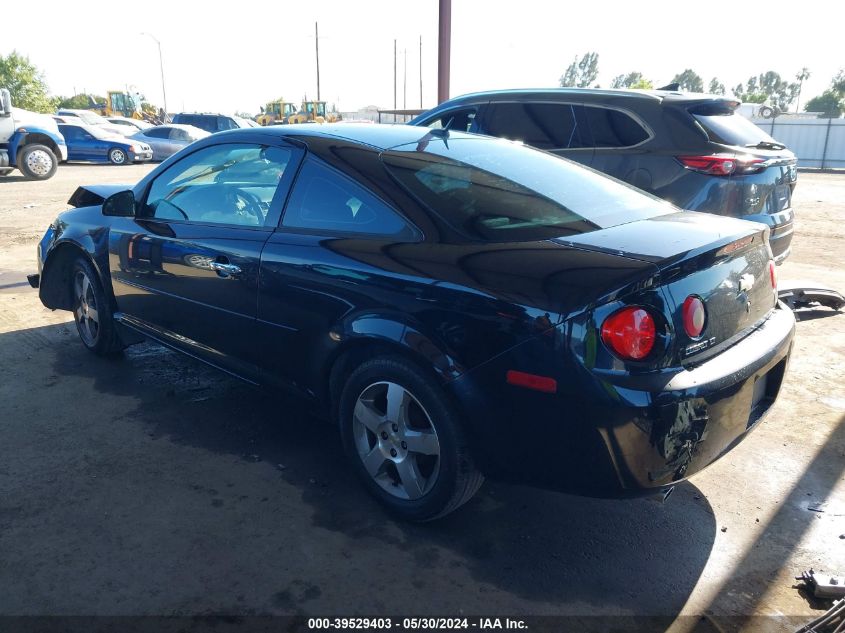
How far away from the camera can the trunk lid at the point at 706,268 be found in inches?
91.4

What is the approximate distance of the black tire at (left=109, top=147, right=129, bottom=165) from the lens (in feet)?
72.7

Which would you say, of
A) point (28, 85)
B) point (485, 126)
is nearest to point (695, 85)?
point (28, 85)

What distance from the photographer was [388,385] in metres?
2.76

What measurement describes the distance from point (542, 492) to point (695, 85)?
121m

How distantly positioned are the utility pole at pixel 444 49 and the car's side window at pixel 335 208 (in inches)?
250

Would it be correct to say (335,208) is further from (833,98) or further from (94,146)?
(833,98)

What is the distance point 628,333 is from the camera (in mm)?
2215

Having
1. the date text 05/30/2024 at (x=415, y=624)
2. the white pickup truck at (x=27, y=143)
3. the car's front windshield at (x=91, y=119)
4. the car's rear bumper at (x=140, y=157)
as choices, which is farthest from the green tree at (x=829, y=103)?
the date text 05/30/2024 at (x=415, y=624)

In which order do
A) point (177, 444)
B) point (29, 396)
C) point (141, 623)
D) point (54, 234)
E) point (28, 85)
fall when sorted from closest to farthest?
point (141, 623) → point (177, 444) → point (29, 396) → point (54, 234) → point (28, 85)

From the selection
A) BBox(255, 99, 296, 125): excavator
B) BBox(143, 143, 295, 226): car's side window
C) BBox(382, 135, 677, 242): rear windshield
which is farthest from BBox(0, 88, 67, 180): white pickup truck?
BBox(255, 99, 296, 125): excavator

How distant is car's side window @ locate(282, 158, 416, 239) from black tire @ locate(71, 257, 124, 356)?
79.2 inches

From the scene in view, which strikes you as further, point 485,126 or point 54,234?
point 485,126

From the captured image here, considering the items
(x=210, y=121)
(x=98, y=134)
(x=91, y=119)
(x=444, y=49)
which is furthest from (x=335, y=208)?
(x=91, y=119)

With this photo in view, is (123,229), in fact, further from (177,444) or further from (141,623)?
(141,623)
